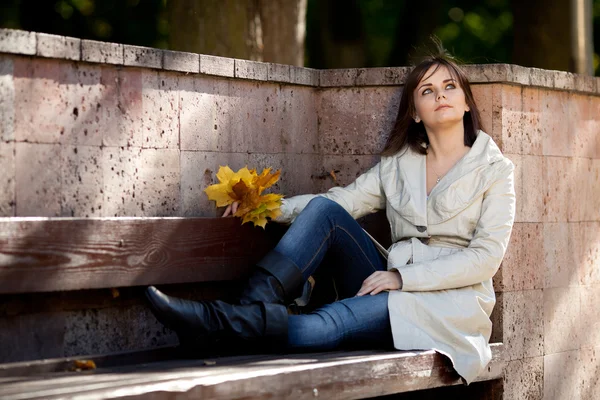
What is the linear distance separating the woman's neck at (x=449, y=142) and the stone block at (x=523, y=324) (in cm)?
81

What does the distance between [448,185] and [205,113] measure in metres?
1.24

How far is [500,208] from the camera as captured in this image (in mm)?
5027

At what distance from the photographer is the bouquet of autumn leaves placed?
17.0 feet

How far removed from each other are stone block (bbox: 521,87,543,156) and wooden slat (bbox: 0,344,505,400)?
1475 millimetres

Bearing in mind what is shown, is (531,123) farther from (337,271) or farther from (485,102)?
(337,271)

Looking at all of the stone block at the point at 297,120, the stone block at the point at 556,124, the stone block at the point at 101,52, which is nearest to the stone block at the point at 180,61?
the stone block at the point at 101,52

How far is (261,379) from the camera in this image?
3.99 meters

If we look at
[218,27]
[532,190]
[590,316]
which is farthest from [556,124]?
[218,27]

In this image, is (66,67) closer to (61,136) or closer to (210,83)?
(61,136)

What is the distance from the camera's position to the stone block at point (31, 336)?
456 centimetres

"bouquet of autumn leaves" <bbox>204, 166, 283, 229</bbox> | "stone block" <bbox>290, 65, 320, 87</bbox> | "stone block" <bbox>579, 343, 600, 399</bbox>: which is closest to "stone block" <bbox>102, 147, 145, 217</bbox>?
"bouquet of autumn leaves" <bbox>204, 166, 283, 229</bbox>

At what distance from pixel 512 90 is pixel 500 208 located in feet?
3.05

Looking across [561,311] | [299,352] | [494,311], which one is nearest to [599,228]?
[561,311]

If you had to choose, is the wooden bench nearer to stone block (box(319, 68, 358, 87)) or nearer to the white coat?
the white coat
